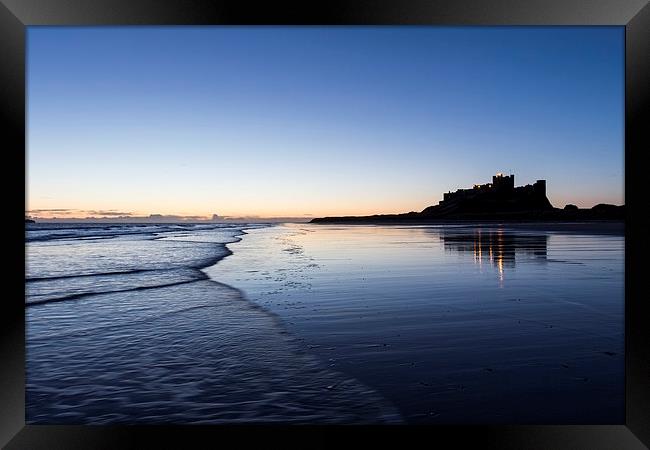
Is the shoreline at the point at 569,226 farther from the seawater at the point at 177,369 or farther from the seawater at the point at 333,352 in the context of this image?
the seawater at the point at 177,369

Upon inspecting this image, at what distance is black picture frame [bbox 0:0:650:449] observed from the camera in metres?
2.97

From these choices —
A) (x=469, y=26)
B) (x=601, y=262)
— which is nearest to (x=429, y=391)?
(x=469, y=26)

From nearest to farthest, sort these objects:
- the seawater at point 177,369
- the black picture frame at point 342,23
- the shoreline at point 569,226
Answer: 1. the black picture frame at point 342,23
2. the seawater at point 177,369
3. the shoreline at point 569,226

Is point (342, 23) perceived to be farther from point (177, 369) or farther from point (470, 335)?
point (470, 335)

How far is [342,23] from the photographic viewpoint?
3473 millimetres

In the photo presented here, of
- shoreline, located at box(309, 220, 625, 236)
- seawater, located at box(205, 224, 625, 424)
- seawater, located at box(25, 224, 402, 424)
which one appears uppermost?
shoreline, located at box(309, 220, 625, 236)

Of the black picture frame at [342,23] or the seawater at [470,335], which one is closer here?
the black picture frame at [342,23]

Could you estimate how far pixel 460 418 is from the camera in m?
3.26

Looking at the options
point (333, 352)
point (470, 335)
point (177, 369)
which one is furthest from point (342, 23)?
point (470, 335)

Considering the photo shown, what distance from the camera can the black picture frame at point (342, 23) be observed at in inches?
117

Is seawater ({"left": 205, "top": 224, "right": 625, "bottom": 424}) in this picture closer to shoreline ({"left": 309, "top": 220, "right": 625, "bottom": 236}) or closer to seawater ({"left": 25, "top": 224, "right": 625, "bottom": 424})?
seawater ({"left": 25, "top": 224, "right": 625, "bottom": 424})

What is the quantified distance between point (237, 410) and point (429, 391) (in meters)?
1.50

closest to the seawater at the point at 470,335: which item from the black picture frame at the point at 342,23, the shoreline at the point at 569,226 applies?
the black picture frame at the point at 342,23

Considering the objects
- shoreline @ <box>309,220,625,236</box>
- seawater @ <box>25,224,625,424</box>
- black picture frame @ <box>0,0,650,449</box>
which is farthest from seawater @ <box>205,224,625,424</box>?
shoreline @ <box>309,220,625,236</box>
